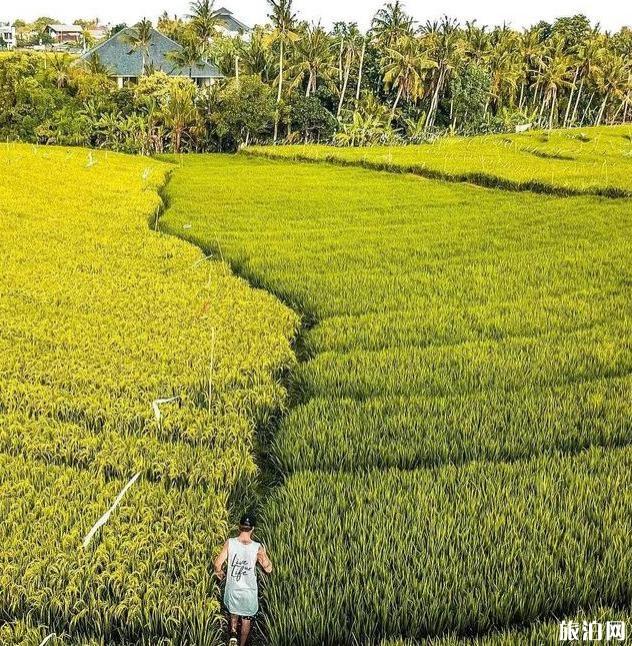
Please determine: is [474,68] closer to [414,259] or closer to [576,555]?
[414,259]

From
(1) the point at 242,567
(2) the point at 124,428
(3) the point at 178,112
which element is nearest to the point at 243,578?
(1) the point at 242,567

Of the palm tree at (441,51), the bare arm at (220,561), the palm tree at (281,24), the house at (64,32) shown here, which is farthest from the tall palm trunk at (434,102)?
the house at (64,32)

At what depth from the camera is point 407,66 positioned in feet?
118


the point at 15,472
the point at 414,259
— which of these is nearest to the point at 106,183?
the point at 414,259

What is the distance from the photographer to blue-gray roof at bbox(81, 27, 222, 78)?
37.2m

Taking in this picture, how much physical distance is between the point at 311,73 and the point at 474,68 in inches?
348

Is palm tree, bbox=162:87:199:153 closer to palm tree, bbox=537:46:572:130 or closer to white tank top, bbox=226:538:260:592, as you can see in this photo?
palm tree, bbox=537:46:572:130

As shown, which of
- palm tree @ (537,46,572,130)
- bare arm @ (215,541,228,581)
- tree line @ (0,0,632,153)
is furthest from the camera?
palm tree @ (537,46,572,130)

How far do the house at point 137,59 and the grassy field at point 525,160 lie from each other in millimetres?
13093

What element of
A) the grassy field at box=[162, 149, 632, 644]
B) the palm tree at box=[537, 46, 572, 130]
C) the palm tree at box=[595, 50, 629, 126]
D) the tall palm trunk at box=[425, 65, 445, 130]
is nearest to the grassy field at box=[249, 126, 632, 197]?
the grassy field at box=[162, 149, 632, 644]

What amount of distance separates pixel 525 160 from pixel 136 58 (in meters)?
25.6

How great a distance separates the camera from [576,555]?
112 inches

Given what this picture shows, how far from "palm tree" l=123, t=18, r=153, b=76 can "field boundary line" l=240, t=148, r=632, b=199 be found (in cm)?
1588

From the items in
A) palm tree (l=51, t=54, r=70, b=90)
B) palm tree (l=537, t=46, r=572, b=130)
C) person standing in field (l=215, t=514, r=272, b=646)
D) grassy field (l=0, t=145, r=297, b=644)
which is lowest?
grassy field (l=0, t=145, r=297, b=644)
